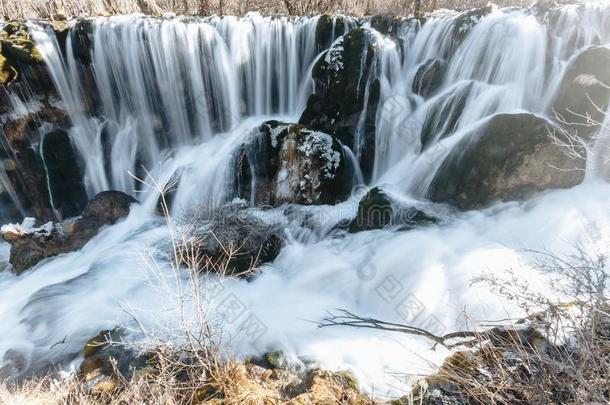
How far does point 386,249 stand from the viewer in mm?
5965

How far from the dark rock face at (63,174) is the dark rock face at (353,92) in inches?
262

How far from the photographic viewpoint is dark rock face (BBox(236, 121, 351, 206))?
7.43 metres

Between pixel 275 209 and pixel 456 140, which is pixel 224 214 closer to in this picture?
pixel 275 209

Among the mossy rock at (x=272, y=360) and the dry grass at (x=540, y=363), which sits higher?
the dry grass at (x=540, y=363)

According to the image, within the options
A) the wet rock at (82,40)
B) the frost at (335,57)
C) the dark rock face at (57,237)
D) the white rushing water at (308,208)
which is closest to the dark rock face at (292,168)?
the white rushing water at (308,208)

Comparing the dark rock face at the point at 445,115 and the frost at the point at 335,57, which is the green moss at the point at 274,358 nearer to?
the dark rock face at the point at 445,115

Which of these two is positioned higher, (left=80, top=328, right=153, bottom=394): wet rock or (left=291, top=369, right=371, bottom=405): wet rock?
(left=291, top=369, right=371, bottom=405): wet rock

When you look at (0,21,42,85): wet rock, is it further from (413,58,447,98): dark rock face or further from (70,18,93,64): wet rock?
(413,58,447,98): dark rock face

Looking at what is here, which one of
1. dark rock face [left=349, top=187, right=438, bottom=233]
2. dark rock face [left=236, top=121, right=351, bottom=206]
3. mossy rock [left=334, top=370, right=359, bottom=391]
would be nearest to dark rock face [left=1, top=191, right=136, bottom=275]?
dark rock face [left=236, top=121, right=351, bottom=206]

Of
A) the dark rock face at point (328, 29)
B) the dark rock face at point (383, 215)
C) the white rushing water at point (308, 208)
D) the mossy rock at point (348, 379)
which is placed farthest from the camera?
the dark rock face at point (328, 29)

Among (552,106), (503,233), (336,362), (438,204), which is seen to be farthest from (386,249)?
(552,106)

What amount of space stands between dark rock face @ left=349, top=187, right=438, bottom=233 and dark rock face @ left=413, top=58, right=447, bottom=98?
3230 millimetres

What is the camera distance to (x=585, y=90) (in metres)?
6.25

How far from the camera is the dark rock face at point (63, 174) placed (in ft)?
30.8
